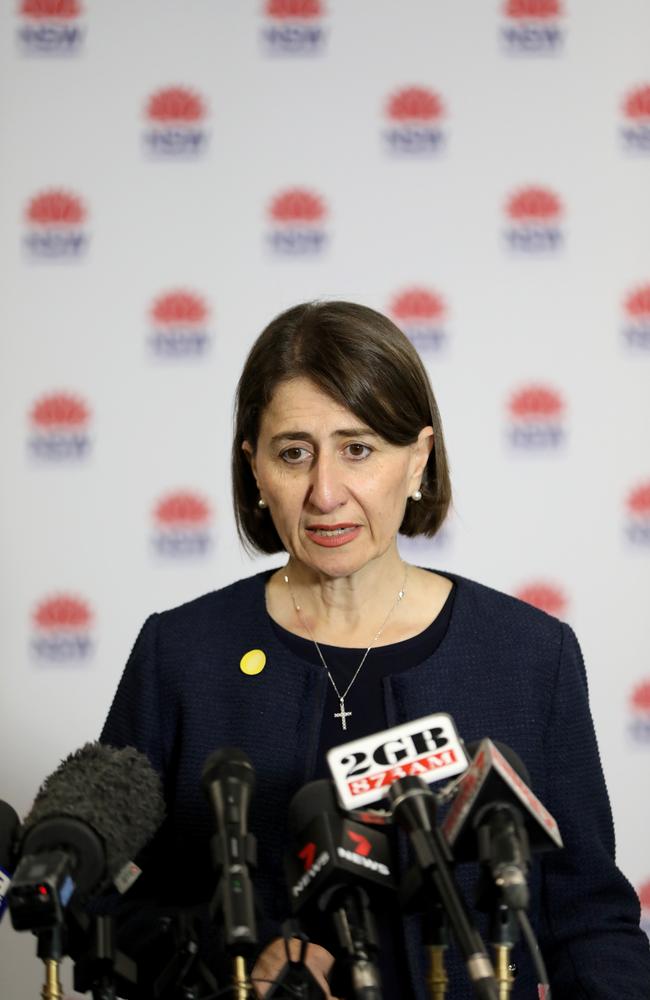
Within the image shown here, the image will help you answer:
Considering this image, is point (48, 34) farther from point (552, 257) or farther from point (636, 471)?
point (636, 471)

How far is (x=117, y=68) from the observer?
3.27 meters

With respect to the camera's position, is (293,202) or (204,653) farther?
(293,202)

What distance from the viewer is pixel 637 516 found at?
3.19 m

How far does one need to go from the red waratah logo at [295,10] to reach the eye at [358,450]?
205cm

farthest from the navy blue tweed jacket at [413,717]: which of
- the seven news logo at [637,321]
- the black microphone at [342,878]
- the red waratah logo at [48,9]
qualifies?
the red waratah logo at [48,9]

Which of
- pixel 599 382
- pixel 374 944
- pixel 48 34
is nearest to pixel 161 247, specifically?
pixel 48 34

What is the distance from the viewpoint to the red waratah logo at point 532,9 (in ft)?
10.6

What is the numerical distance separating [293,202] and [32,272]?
28.4 inches

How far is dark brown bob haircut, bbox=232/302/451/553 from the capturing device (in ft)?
5.24

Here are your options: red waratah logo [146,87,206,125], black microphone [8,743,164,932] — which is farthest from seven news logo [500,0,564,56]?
black microphone [8,743,164,932]

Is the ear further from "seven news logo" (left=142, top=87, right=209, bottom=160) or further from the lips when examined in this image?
"seven news logo" (left=142, top=87, right=209, bottom=160)

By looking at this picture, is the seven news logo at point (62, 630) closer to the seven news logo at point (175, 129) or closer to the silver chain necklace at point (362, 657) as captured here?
the seven news logo at point (175, 129)

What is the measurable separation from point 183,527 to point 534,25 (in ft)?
5.35

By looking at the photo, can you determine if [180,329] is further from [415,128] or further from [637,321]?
[637,321]
